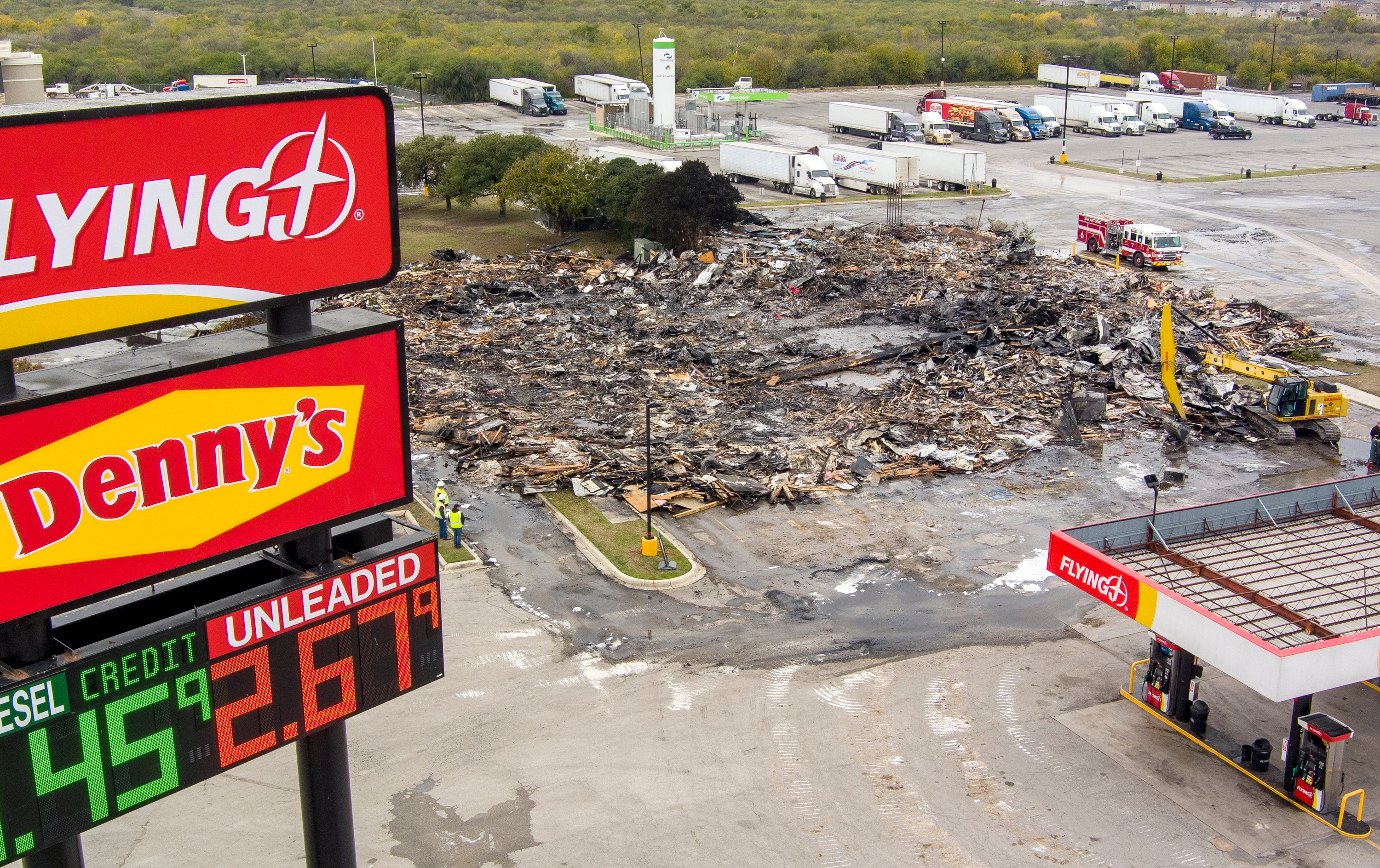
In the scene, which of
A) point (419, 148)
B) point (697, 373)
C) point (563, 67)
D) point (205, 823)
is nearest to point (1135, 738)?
point (205, 823)

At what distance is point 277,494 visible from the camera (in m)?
12.0

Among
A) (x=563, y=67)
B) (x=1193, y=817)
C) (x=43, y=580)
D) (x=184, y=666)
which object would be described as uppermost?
(x=563, y=67)

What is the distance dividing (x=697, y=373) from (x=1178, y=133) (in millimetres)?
73482

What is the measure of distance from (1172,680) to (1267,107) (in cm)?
9675

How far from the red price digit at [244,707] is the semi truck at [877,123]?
8331 cm

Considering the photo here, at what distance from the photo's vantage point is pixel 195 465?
1139 centimetres

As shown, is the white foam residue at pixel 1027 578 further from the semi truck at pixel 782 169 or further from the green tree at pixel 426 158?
the green tree at pixel 426 158

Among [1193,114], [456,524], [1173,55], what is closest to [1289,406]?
[456,524]

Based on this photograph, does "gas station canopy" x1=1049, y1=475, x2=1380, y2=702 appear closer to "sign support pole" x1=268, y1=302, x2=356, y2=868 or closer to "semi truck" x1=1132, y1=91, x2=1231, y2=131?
"sign support pole" x1=268, y1=302, x2=356, y2=868

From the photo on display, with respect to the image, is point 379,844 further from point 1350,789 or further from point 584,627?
point 1350,789

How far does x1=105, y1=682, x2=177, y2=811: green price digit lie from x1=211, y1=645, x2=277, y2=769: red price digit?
47 cm

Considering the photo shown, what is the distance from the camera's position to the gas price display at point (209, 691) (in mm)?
10836

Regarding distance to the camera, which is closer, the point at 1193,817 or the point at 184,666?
the point at 184,666

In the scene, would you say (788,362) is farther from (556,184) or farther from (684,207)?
(556,184)
